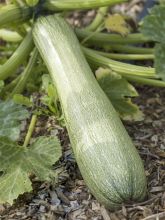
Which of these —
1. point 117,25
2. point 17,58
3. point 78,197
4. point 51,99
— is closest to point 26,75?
point 17,58

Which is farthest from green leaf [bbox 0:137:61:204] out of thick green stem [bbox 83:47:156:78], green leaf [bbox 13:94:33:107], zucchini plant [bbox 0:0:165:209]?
thick green stem [bbox 83:47:156:78]

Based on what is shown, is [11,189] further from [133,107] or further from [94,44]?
[94,44]

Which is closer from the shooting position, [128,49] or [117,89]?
[117,89]

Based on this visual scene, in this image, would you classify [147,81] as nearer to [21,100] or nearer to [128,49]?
[128,49]

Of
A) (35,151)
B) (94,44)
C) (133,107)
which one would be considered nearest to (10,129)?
(35,151)

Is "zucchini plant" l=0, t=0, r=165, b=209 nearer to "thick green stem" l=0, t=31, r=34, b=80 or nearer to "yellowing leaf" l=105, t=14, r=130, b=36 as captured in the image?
"thick green stem" l=0, t=31, r=34, b=80

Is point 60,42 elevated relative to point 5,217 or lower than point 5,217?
elevated

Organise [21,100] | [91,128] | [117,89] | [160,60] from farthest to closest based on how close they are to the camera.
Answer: [117,89] < [21,100] < [160,60] < [91,128]
